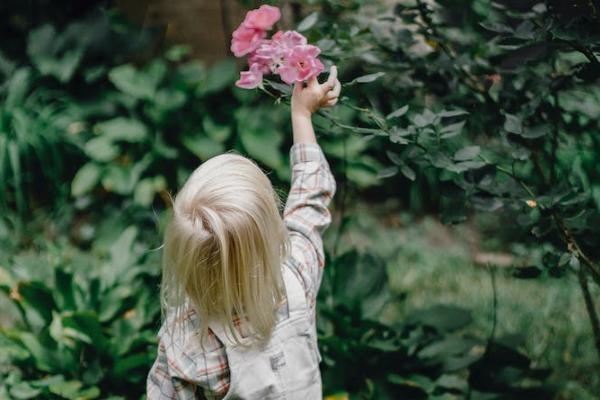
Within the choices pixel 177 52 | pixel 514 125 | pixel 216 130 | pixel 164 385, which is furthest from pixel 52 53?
pixel 164 385

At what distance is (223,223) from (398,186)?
3.70 metres

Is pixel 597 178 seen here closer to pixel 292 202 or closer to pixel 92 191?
pixel 292 202

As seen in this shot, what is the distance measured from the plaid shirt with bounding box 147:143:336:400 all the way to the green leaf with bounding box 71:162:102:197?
2.34 metres

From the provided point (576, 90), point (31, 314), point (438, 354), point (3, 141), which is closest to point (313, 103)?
point (576, 90)

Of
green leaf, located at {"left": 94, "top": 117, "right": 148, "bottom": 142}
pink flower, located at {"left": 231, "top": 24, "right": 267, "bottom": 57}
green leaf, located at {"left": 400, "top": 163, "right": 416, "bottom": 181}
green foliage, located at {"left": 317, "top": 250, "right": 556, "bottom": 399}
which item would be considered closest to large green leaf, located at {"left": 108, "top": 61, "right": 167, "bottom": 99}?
green leaf, located at {"left": 94, "top": 117, "right": 148, "bottom": 142}

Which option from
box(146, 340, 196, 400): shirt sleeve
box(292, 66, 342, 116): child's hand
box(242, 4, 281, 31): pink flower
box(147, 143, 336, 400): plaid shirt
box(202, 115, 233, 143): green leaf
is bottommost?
box(202, 115, 233, 143): green leaf

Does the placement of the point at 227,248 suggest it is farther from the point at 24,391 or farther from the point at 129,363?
the point at 24,391

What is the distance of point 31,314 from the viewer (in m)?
2.81

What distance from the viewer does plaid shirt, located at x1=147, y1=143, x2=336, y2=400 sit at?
63.5 inches

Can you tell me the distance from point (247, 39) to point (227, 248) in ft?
1.65

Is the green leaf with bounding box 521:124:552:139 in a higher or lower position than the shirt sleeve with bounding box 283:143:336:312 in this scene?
lower

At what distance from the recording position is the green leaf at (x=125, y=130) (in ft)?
13.1

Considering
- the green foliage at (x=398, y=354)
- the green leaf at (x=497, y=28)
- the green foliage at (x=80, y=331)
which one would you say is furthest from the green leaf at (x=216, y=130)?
the green leaf at (x=497, y=28)

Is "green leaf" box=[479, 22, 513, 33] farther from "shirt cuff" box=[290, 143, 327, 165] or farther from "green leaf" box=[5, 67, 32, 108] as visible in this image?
"green leaf" box=[5, 67, 32, 108]
